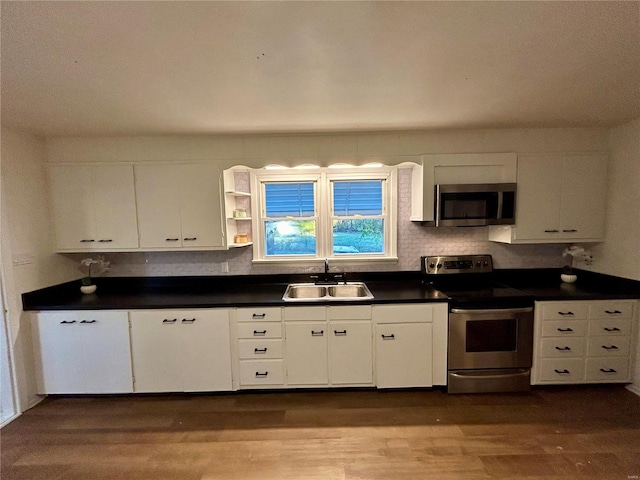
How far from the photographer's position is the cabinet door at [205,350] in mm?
2389

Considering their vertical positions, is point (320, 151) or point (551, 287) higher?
point (320, 151)

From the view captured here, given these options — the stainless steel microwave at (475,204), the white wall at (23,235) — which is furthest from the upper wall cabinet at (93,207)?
the stainless steel microwave at (475,204)

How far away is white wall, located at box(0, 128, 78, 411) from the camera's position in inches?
87.4

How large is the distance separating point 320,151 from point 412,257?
149 centimetres

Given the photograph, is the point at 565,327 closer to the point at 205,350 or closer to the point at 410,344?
the point at 410,344

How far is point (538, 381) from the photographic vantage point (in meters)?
2.42

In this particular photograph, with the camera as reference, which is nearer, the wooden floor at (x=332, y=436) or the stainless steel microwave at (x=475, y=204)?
the wooden floor at (x=332, y=436)

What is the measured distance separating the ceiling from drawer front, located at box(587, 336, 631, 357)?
1.91m

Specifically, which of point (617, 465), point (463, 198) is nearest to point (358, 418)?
point (617, 465)

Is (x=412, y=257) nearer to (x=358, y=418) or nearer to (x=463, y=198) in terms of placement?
(x=463, y=198)

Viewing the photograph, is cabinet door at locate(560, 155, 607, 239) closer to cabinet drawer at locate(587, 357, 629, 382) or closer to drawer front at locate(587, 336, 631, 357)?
drawer front at locate(587, 336, 631, 357)

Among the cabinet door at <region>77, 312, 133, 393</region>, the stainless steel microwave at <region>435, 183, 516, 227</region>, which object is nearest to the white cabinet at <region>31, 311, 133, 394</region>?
the cabinet door at <region>77, 312, 133, 393</region>

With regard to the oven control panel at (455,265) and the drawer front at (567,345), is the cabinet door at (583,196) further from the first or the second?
the drawer front at (567,345)

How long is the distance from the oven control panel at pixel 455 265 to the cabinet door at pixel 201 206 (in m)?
2.15
